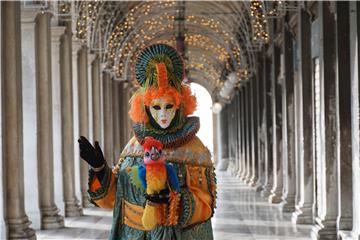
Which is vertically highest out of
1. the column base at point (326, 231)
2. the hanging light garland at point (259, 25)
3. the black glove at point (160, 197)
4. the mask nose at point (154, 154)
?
the hanging light garland at point (259, 25)

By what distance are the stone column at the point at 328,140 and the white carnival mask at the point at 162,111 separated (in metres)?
7.64

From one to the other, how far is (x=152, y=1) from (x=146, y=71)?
2547 centimetres

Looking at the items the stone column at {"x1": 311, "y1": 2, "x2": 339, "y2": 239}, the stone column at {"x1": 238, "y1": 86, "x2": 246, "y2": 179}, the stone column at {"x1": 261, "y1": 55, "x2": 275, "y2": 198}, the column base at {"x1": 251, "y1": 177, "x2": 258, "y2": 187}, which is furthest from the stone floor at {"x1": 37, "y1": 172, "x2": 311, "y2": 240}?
the stone column at {"x1": 238, "y1": 86, "x2": 246, "y2": 179}

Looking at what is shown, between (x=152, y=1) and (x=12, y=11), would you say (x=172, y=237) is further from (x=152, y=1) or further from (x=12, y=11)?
(x=152, y=1)

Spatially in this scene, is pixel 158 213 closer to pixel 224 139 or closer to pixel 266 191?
pixel 266 191

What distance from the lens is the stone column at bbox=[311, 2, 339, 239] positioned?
44.1ft

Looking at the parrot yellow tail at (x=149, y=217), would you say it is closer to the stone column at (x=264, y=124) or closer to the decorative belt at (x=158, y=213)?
the decorative belt at (x=158, y=213)

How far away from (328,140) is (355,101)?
2112mm

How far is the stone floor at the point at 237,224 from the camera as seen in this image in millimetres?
14906

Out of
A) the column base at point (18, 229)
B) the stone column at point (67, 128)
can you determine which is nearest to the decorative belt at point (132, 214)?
the column base at point (18, 229)

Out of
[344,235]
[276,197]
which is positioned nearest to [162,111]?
[344,235]

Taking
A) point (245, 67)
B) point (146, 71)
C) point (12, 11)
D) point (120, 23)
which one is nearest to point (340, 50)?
point (12, 11)

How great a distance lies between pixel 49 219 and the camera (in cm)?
1620

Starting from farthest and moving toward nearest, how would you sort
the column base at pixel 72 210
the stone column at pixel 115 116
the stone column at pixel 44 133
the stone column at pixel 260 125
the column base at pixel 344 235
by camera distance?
the stone column at pixel 115 116
the stone column at pixel 260 125
the column base at pixel 72 210
the stone column at pixel 44 133
the column base at pixel 344 235
